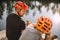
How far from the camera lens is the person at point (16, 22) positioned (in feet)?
6.38

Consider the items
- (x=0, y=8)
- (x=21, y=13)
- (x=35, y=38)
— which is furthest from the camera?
(x=0, y=8)

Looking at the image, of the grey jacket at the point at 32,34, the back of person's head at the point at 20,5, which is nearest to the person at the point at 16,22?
the back of person's head at the point at 20,5

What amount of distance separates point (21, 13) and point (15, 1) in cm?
17

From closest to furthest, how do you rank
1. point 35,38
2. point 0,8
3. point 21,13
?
point 35,38, point 21,13, point 0,8

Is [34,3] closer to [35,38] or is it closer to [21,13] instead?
[21,13]

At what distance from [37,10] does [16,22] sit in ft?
0.89

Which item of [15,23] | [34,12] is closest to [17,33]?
[15,23]

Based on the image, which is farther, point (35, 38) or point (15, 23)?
point (15, 23)

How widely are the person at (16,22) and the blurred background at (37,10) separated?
70 mm

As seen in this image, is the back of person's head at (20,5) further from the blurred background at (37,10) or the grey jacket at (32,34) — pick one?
the grey jacket at (32,34)

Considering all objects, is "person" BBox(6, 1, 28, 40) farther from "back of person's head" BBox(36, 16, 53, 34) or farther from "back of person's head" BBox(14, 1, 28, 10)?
"back of person's head" BBox(36, 16, 53, 34)

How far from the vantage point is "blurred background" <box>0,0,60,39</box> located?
2.05 m

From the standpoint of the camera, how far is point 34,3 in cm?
210

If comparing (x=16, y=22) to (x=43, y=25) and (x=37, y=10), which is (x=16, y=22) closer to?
(x=37, y=10)
